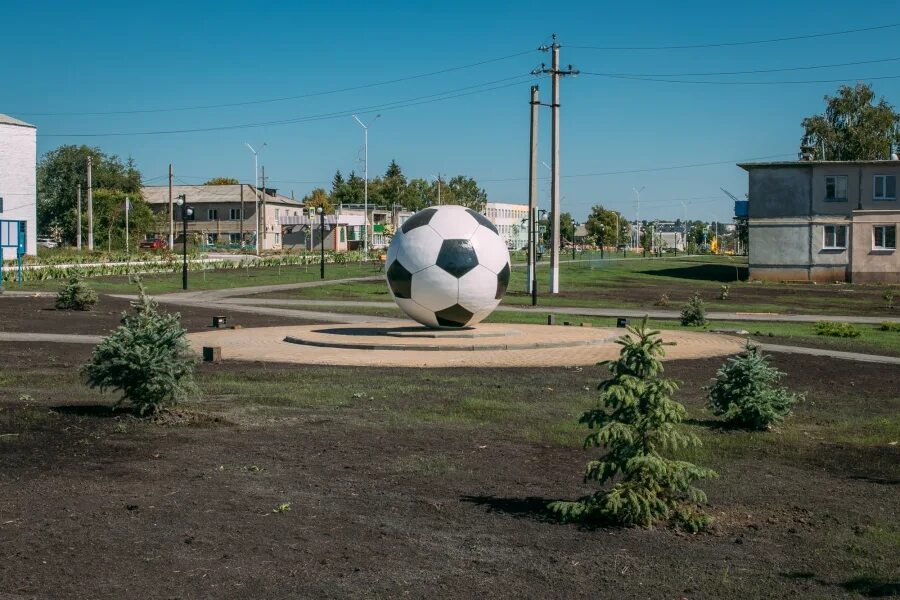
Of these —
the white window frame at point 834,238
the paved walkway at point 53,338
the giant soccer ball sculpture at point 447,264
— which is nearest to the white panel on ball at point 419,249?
the giant soccer ball sculpture at point 447,264

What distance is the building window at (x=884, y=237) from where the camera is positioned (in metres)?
58.4

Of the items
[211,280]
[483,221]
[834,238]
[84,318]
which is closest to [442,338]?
[483,221]

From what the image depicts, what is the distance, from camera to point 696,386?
16.0 m

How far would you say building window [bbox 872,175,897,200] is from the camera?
2350 inches

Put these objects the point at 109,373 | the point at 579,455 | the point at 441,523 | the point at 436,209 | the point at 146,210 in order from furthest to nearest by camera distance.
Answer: the point at 146,210 → the point at 436,209 → the point at 109,373 → the point at 579,455 → the point at 441,523

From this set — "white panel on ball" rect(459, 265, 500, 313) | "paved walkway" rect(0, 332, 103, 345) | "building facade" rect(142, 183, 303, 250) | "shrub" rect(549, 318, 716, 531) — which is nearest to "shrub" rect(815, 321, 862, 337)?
"white panel on ball" rect(459, 265, 500, 313)

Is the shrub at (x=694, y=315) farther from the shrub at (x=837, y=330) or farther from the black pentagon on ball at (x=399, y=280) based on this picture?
the black pentagon on ball at (x=399, y=280)

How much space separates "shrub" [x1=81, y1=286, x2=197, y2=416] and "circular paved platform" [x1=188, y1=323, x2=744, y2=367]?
6704mm

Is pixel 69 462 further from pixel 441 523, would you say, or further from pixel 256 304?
pixel 256 304

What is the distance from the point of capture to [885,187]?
59750 mm

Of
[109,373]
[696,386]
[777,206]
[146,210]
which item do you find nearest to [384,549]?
[109,373]

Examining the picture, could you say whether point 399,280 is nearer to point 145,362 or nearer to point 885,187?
point 145,362

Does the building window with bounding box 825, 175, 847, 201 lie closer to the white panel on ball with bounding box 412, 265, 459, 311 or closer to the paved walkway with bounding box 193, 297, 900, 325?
the paved walkway with bounding box 193, 297, 900, 325

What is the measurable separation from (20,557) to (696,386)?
11.5 meters
